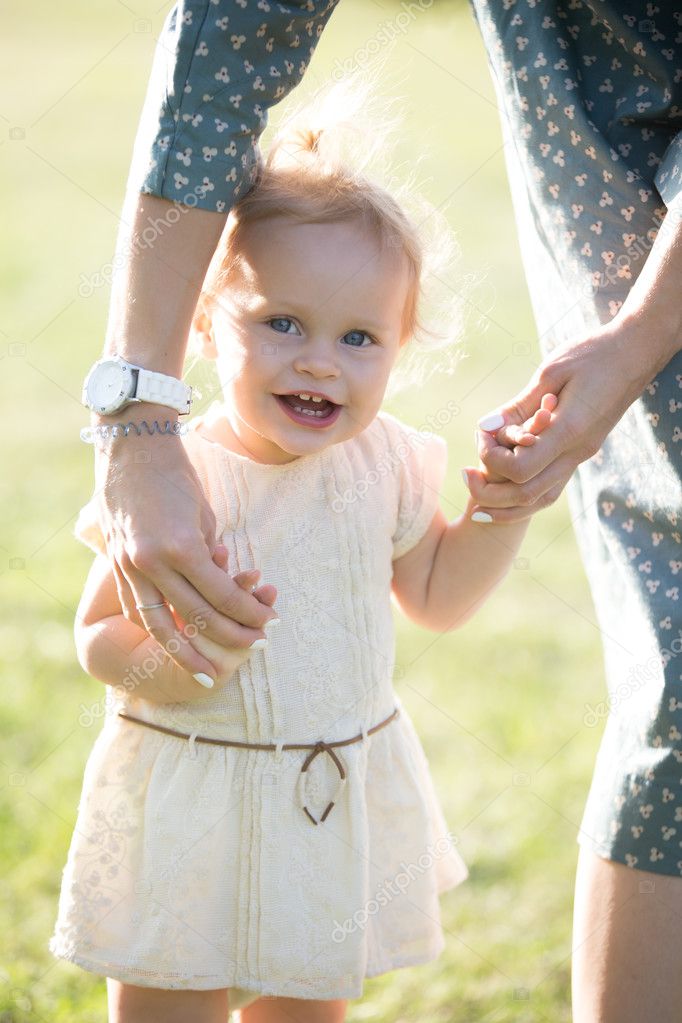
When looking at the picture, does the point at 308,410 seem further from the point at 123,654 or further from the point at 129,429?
the point at 123,654

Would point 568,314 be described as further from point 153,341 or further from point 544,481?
point 153,341

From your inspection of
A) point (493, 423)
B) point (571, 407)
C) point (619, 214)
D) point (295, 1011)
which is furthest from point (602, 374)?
point (295, 1011)

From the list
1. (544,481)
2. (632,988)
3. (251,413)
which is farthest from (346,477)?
(632,988)

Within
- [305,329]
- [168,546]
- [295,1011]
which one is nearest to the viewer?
[168,546]

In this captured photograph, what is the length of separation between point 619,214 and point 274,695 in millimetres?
917

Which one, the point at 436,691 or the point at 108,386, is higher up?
the point at 108,386

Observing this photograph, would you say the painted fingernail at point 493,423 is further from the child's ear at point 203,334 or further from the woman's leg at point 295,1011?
the woman's leg at point 295,1011

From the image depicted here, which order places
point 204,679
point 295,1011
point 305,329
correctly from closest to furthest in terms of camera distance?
point 204,679
point 305,329
point 295,1011

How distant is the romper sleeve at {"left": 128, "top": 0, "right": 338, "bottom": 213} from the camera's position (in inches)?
71.5

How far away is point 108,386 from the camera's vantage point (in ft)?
6.05

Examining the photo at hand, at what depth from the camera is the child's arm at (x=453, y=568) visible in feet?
7.09

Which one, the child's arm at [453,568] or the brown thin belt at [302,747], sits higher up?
the child's arm at [453,568]

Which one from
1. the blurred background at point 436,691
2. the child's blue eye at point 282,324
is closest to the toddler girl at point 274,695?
the child's blue eye at point 282,324

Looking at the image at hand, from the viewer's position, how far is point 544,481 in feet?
6.24
